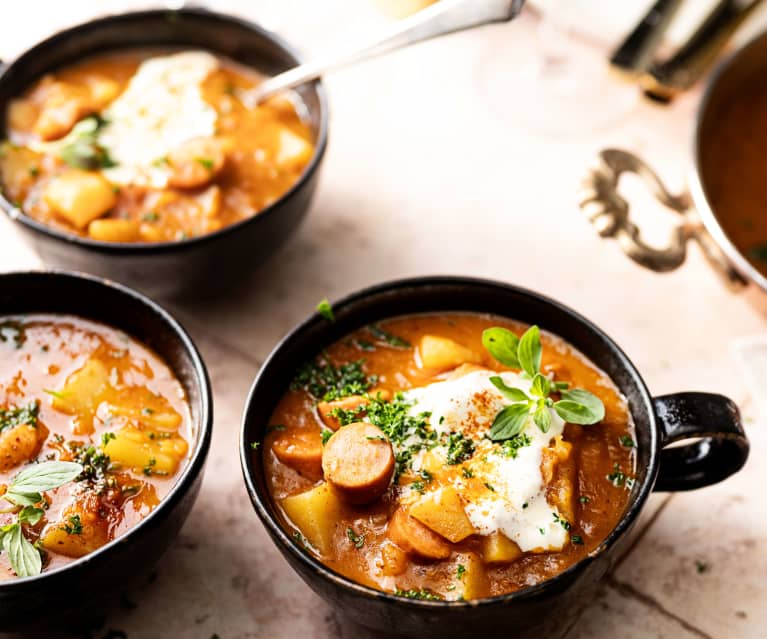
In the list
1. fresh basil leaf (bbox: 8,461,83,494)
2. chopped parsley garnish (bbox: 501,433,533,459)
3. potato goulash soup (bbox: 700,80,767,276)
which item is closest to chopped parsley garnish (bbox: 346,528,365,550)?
chopped parsley garnish (bbox: 501,433,533,459)

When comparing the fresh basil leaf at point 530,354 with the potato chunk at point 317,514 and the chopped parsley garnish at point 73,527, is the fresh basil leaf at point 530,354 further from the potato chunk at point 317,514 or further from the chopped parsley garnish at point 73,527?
the chopped parsley garnish at point 73,527

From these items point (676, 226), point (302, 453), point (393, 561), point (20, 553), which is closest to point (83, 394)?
point (20, 553)

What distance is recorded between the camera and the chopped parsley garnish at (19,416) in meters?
2.17

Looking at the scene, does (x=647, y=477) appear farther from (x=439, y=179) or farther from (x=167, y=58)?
(x=167, y=58)

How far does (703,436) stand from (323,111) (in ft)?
4.83

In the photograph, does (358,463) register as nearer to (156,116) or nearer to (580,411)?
(580,411)

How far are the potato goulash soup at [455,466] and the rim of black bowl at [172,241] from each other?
0.48 meters

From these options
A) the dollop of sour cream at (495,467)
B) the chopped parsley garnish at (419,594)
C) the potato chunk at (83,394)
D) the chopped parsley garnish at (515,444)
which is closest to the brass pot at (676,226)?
the dollop of sour cream at (495,467)

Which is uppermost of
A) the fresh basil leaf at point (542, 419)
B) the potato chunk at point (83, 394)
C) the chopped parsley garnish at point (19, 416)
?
the fresh basil leaf at point (542, 419)

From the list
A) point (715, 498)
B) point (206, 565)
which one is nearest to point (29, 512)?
point (206, 565)

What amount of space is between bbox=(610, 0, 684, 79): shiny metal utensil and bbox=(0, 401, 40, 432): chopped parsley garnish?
209 cm

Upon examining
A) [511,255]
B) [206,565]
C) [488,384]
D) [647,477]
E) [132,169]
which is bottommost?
[206,565]

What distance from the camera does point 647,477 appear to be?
78.7 inches

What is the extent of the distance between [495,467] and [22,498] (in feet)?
3.17
